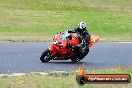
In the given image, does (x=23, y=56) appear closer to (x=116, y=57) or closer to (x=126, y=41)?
(x=116, y=57)

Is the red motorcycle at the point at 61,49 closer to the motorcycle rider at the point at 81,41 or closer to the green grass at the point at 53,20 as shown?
the motorcycle rider at the point at 81,41

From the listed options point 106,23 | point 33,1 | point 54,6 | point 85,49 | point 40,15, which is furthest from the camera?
point 33,1

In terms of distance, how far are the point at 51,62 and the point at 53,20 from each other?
49.3 feet

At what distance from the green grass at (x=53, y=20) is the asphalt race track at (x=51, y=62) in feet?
7.75

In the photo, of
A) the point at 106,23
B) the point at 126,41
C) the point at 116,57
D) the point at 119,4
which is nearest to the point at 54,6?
the point at 119,4

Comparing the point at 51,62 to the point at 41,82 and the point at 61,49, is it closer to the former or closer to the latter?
the point at 61,49

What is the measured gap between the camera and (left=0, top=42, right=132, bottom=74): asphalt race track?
47.5ft

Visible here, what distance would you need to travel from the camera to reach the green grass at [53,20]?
81.1ft

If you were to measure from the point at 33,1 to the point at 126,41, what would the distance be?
22.6 m

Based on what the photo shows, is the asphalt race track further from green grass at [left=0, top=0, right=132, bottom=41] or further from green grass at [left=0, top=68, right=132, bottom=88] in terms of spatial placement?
green grass at [left=0, top=0, right=132, bottom=41]

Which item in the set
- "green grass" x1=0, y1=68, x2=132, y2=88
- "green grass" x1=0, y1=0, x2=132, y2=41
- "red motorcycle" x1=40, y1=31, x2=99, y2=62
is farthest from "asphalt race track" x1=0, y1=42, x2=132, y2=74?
"green grass" x1=0, y1=0, x2=132, y2=41

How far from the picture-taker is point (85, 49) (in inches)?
621

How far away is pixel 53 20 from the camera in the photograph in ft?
101

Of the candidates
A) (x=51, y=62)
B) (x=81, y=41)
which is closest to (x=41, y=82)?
(x=51, y=62)
